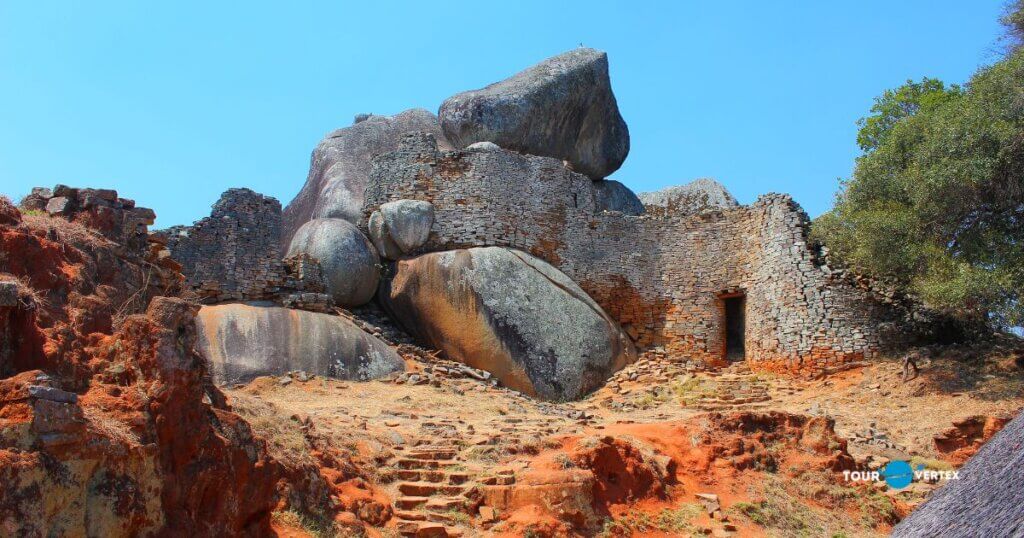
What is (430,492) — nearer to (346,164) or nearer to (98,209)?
(98,209)

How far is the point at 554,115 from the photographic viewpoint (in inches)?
1072

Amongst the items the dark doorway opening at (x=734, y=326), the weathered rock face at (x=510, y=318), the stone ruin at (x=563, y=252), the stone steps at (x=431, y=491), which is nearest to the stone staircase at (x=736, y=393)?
the stone ruin at (x=563, y=252)

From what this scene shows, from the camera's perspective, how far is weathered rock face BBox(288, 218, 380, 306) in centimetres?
2125

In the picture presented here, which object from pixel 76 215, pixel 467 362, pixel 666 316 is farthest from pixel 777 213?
pixel 76 215

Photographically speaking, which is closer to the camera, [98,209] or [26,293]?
[26,293]

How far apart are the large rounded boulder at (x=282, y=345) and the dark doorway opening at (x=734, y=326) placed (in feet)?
28.8

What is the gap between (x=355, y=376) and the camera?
18000 millimetres

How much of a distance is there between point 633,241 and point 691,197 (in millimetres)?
6563

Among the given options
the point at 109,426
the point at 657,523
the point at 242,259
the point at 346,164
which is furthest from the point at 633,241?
the point at 109,426

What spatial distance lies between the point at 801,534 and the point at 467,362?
29.7 ft

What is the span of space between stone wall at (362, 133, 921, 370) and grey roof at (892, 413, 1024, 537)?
38.0 feet

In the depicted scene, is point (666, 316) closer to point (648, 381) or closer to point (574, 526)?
point (648, 381)

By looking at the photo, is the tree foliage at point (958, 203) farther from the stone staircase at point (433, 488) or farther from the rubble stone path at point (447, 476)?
the stone staircase at point (433, 488)

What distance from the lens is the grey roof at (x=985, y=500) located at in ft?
26.4
